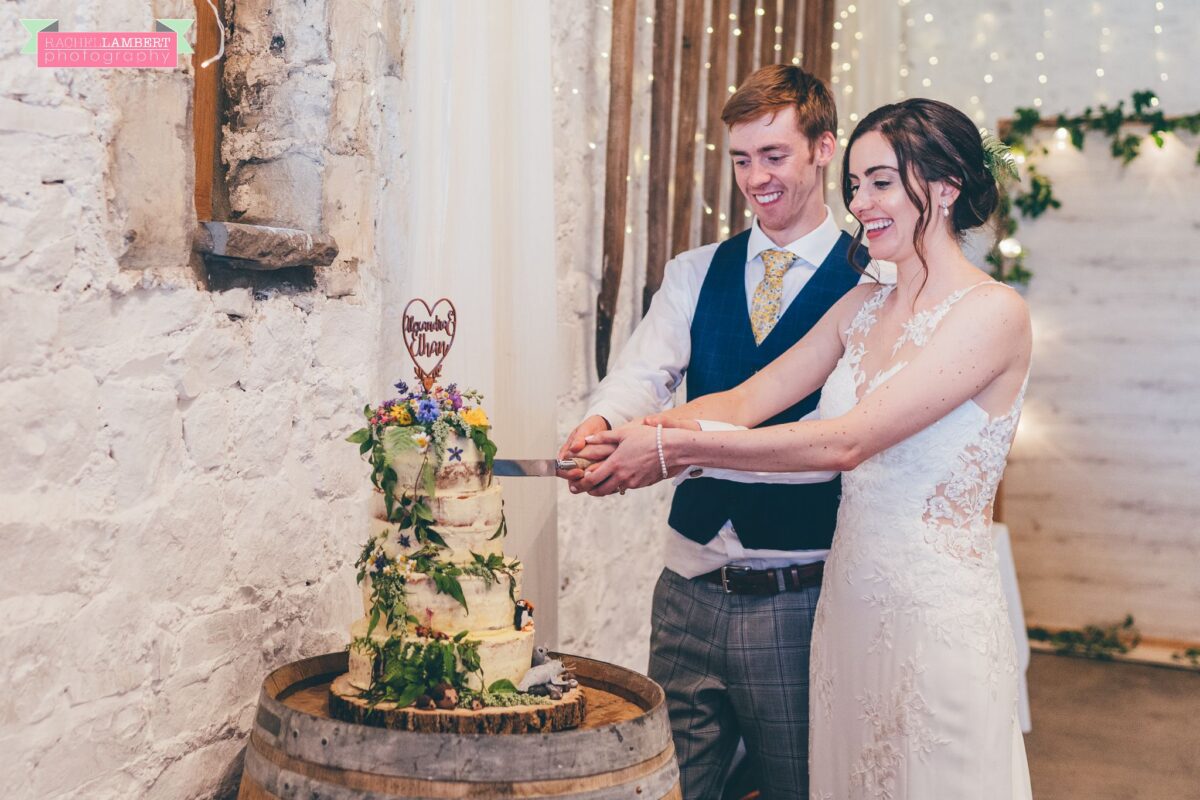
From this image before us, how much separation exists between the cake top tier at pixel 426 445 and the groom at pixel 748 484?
422 mm

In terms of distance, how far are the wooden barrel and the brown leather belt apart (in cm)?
73

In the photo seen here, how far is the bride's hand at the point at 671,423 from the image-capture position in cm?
209

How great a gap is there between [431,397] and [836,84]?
4.15m

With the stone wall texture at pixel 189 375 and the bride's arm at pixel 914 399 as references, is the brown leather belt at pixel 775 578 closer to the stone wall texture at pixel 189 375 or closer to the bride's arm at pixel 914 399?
the bride's arm at pixel 914 399

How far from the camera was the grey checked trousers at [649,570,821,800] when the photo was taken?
7.14ft

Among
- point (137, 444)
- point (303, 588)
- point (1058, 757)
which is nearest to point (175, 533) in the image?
point (137, 444)

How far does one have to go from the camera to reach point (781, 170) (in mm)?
2332

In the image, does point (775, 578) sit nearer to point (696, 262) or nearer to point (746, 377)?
point (746, 377)

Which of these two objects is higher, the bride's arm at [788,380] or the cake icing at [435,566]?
the bride's arm at [788,380]

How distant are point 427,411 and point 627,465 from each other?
0.54 m

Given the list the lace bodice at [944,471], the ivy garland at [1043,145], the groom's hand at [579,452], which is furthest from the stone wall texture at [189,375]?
the ivy garland at [1043,145]

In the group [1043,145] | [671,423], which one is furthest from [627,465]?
[1043,145]

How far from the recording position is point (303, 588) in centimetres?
202

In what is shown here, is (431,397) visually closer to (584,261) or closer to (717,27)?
(584,261)
